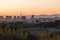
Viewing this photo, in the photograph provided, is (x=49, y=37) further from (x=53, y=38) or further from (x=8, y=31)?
(x=8, y=31)

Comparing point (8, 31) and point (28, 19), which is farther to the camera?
point (28, 19)

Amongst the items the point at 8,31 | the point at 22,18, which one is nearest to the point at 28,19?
the point at 22,18

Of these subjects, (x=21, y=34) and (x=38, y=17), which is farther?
(x=38, y=17)

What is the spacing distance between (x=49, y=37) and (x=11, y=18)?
5834 millimetres

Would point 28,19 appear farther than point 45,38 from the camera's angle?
Yes

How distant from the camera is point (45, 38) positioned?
8.66 meters

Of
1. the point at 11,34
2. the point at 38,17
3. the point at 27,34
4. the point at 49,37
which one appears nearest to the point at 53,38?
the point at 49,37

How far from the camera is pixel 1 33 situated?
8.46 meters

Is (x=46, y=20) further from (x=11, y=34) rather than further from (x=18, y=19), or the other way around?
(x=11, y=34)

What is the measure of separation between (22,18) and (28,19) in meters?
0.49

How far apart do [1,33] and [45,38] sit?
1.72 meters

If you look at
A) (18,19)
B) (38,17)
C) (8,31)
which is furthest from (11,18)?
(8,31)

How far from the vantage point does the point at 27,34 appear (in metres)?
8.65

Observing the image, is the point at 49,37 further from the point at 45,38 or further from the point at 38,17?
the point at 38,17
